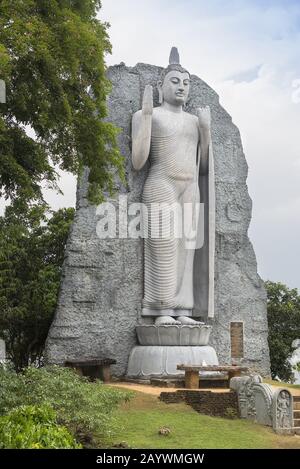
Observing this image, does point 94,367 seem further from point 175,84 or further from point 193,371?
point 175,84

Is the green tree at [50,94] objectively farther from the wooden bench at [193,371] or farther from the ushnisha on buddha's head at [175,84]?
the ushnisha on buddha's head at [175,84]

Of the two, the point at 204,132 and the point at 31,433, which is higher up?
the point at 204,132

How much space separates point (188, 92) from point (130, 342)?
5.01m

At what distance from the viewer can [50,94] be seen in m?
8.52

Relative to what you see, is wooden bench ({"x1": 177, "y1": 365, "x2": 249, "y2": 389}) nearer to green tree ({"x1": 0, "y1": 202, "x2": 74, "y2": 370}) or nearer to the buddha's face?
the buddha's face

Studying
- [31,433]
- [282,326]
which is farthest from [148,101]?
[282,326]

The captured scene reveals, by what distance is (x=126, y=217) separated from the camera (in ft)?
42.2

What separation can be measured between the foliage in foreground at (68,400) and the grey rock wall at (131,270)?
4472mm

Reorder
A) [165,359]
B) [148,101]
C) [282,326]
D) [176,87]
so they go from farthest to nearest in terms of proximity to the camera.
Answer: [282,326] < [176,87] < [148,101] < [165,359]

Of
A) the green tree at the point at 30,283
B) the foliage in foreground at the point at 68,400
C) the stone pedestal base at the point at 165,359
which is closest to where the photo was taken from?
the foliage in foreground at the point at 68,400

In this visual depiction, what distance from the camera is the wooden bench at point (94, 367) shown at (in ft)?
37.3

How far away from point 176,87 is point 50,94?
498 cm
